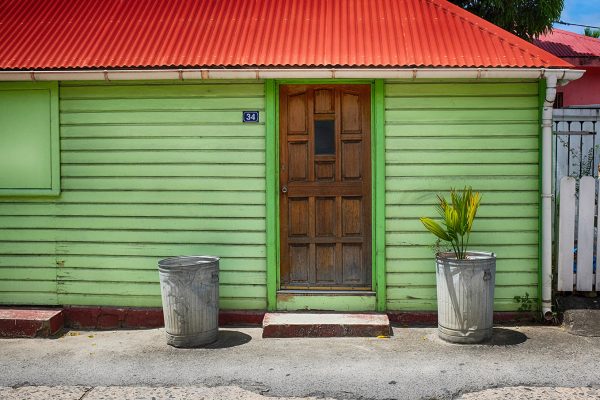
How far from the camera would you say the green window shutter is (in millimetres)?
6770

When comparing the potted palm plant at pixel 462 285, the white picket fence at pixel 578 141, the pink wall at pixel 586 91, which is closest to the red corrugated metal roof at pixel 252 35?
the potted palm plant at pixel 462 285

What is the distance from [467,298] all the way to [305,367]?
176 cm

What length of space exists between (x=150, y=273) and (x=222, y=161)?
4.96 ft

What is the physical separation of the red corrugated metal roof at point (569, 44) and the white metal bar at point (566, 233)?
10.8 meters

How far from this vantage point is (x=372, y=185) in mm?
6625

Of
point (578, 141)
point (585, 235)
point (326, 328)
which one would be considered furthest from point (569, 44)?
point (326, 328)

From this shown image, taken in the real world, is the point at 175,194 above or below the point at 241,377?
above

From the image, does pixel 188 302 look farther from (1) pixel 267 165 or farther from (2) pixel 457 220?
(2) pixel 457 220

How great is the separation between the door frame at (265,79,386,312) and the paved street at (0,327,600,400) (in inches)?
22.6

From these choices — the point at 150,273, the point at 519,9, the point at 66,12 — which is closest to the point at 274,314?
the point at 150,273

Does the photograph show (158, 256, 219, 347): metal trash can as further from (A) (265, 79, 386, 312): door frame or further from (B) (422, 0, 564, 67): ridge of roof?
(B) (422, 0, 564, 67): ridge of roof

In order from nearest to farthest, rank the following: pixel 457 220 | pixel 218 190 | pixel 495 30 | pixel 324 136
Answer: pixel 457 220, pixel 218 190, pixel 324 136, pixel 495 30

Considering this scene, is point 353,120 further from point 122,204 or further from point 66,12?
point 66,12

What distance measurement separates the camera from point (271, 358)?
218 inches
